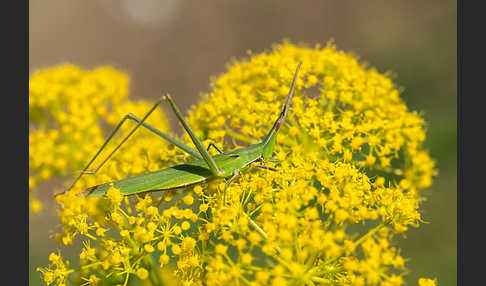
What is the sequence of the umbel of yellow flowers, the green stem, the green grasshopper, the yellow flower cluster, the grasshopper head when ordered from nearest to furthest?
1. the umbel of yellow flowers
2. the green stem
3. the green grasshopper
4. the grasshopper head
5. the yellow flower cluster

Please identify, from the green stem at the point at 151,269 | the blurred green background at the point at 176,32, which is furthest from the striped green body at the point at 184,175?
the blurred green background at the point at 176,32

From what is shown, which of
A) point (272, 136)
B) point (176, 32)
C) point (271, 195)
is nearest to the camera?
point (271, 195)

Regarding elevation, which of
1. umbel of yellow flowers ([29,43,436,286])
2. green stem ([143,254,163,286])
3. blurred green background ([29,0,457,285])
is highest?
blurred green background ([29,0,457,285])

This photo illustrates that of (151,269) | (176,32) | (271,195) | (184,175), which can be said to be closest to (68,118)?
(184,175)

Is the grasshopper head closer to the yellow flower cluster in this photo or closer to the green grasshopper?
the green grasshopper

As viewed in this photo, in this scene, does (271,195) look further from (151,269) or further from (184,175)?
(151,269)

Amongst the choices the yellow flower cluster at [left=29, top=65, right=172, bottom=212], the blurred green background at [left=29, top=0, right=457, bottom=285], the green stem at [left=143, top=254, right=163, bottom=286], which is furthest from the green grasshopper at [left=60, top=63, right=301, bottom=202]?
the blurred green background at [left=29, top=0, right=457, bottom=285]

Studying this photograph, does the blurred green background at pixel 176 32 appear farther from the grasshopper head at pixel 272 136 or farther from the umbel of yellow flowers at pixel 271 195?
the grasshopper head at pixel 272 136
